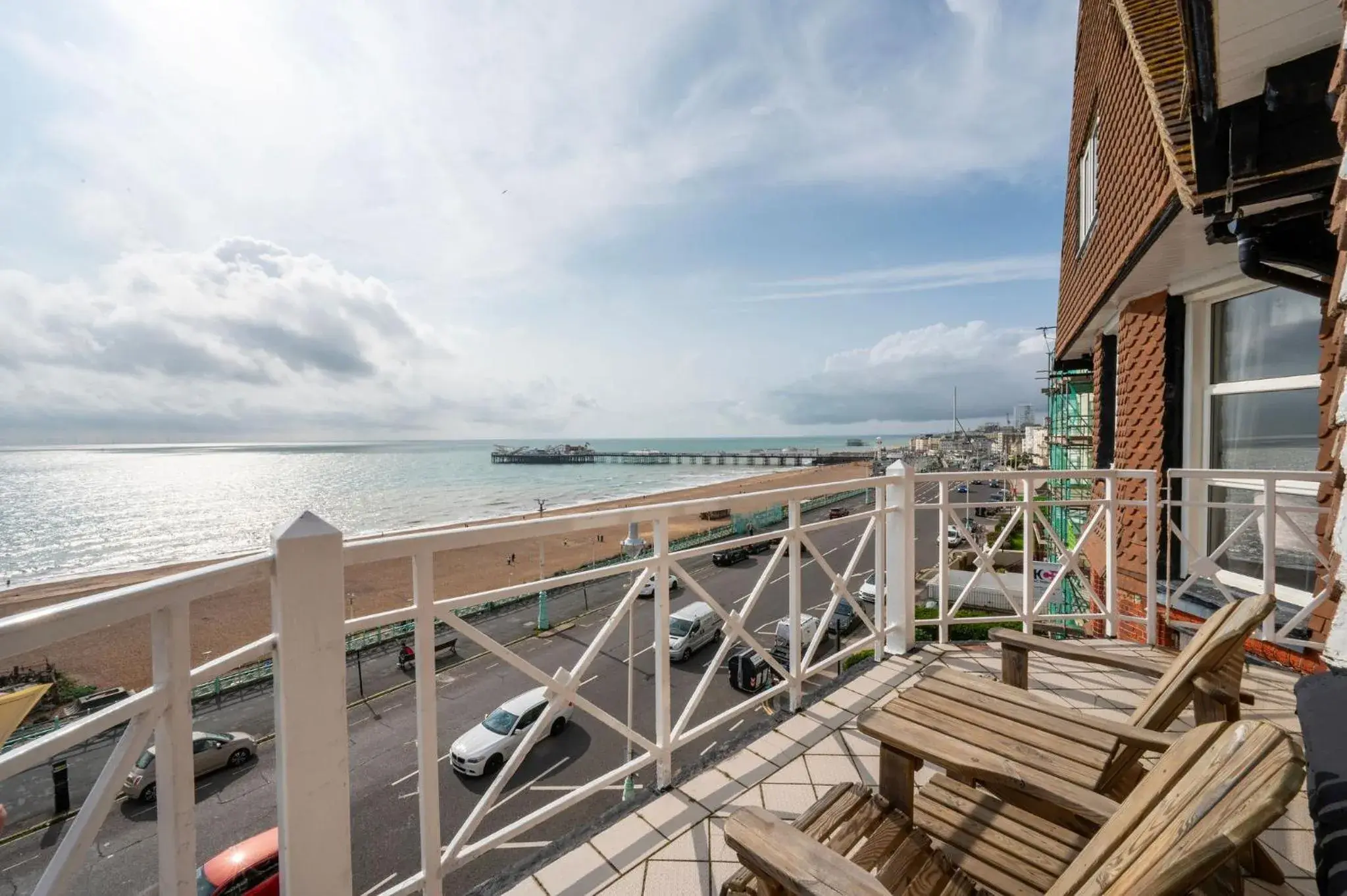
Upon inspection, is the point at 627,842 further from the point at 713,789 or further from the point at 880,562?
the point at 880,562

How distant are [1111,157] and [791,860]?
673cm

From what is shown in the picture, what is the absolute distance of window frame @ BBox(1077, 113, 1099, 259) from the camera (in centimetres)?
620

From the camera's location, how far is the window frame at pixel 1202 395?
13.5 feet

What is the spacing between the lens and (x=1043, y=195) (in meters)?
10.1

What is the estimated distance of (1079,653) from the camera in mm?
2227

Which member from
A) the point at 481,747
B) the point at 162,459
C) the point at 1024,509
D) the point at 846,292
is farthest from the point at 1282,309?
the point at 162,459

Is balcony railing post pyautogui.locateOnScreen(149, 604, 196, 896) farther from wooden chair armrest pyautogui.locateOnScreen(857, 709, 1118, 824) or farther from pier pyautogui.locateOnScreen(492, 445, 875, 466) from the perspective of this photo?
pier pyautogui.locateOnScreen(492, 445, 875, 466)

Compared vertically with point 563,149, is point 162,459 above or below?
below

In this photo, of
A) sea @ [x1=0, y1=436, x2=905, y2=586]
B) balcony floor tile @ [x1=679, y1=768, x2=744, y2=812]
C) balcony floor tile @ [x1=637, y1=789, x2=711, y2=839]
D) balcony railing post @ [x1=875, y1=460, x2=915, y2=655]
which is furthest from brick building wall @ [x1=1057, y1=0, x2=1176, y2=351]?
sea @ [x1=0, y1=436, x2=905, y2=586]

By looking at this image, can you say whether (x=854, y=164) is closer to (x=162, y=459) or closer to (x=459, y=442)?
(x=162, y=459)

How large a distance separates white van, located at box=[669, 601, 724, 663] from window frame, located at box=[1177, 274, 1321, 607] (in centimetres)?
902

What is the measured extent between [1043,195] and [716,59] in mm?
7377

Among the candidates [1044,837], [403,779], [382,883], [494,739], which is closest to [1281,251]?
[1044,837]

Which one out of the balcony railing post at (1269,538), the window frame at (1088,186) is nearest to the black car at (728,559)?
the window frame at (1088,186)
